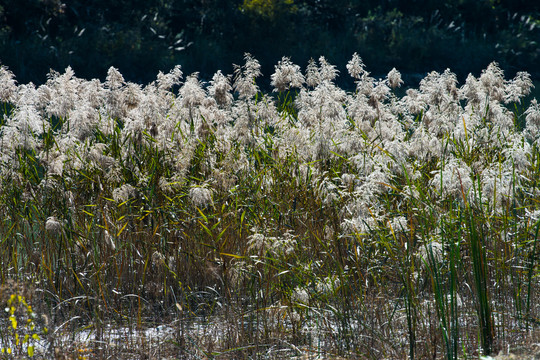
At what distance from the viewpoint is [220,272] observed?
4.63 m

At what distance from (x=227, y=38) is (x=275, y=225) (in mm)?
22065

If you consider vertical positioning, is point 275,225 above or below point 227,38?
below

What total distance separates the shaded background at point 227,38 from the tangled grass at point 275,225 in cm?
1790

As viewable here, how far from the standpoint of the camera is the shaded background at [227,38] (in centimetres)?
2366

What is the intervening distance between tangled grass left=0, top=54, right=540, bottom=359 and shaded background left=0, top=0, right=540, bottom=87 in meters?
17.9

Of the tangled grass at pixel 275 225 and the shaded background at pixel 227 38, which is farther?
the shaded background at pixel 227 38

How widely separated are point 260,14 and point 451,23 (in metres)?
9.45

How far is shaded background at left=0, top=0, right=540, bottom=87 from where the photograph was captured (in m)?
23.7

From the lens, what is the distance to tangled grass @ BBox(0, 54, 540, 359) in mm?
3752

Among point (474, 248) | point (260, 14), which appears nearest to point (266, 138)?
point (474, 248)

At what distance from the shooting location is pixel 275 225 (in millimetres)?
4855

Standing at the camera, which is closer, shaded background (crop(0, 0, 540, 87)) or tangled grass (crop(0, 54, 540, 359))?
tangled grass (crop(0, 54, 540, 359))

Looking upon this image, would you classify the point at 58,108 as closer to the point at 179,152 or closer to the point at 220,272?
the point at 179,152

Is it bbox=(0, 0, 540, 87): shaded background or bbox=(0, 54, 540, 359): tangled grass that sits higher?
bbox=(0, 0, 540, 87): shaded background
